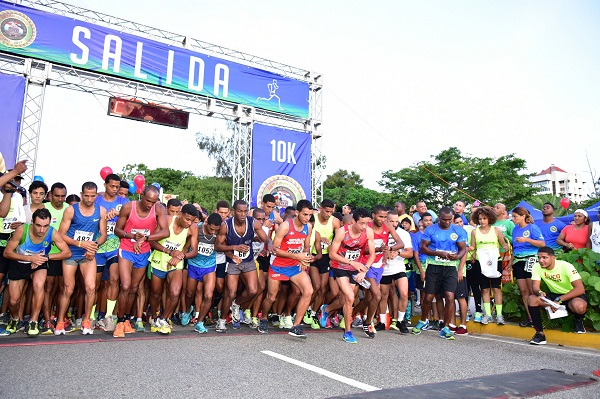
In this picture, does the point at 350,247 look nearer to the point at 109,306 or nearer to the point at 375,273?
the point at 375,273

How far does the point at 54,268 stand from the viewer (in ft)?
22.1

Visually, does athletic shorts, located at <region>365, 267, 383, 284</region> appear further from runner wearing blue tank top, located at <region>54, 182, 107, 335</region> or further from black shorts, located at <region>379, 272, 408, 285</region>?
runner wearing blue tank top, located at <region>54, 182, 107, 335</region>

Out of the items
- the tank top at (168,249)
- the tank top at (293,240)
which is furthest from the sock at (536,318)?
the tank top at (168,249)

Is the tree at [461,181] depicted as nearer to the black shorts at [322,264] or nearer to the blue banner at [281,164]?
the blue banner at [281,164]

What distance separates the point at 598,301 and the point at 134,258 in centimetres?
696

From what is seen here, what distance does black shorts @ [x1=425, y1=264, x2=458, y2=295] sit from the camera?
24.8 feet

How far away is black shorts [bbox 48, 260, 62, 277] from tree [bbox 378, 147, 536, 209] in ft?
87.2

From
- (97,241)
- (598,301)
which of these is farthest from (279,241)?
(598,301)

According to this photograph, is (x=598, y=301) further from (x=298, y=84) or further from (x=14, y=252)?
(x=298, y=84)

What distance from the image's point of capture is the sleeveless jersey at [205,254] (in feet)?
24.1

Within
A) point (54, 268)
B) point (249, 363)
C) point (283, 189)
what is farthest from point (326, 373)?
point (283, 189)

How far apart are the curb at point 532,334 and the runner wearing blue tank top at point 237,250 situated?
163 inches

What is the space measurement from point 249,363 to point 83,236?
3.33 m

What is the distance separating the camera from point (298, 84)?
19.5 metres
